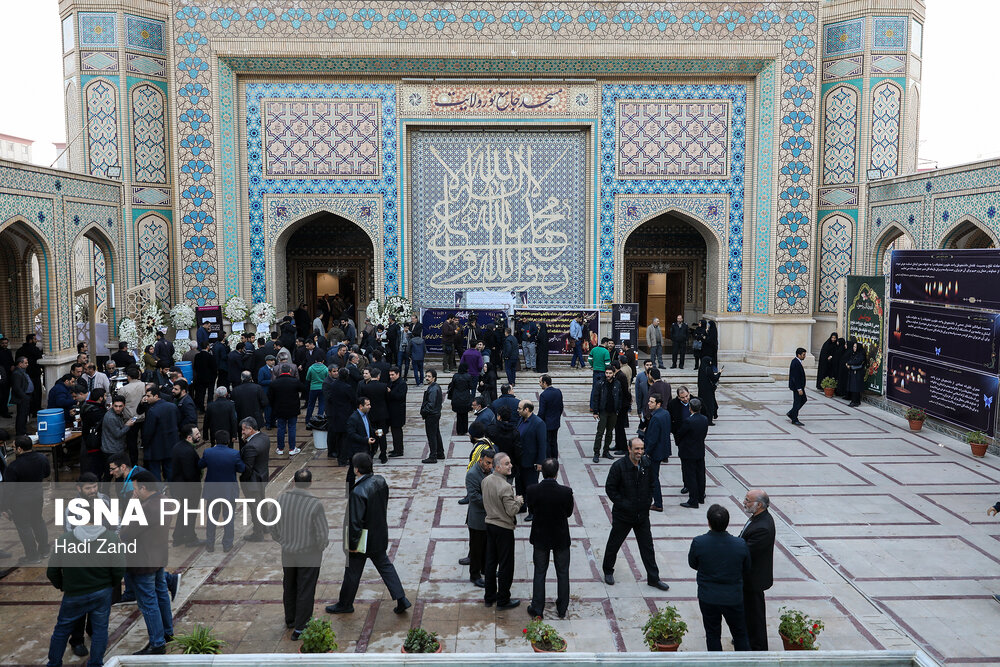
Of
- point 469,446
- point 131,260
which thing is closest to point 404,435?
point 469,446

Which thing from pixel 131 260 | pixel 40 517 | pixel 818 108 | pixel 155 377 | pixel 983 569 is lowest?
pixel 983 569

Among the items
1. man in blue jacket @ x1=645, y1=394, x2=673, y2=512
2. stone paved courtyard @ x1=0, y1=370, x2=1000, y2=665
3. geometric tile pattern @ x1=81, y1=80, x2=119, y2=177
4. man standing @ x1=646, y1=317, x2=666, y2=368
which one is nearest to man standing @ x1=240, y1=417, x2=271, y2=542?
stone paved courtyard @ x1=0, y1=370, x2=1000, y2=665

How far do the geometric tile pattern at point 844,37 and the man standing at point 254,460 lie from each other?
14.9m

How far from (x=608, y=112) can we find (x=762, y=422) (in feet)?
25.7

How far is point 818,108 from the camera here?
1587 cm

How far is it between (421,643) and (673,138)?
13780mm

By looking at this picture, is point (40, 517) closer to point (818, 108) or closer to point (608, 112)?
point (608, 112)

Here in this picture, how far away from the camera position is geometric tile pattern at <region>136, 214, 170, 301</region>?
51.7 feet

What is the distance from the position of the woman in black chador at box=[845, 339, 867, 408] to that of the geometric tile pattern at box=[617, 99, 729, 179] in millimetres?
5174

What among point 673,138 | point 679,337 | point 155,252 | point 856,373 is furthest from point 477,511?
point 155,252

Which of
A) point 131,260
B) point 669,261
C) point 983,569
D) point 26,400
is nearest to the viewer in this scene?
point 983,569

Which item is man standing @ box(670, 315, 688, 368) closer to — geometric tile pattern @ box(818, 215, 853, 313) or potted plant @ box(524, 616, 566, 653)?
geometric tile pattern @ box(818, 215, 853, 313)

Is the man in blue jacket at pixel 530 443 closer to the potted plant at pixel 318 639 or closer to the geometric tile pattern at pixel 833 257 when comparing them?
the potted plant at pixel 318 639

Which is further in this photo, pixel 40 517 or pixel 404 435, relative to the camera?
pixel 404 435
